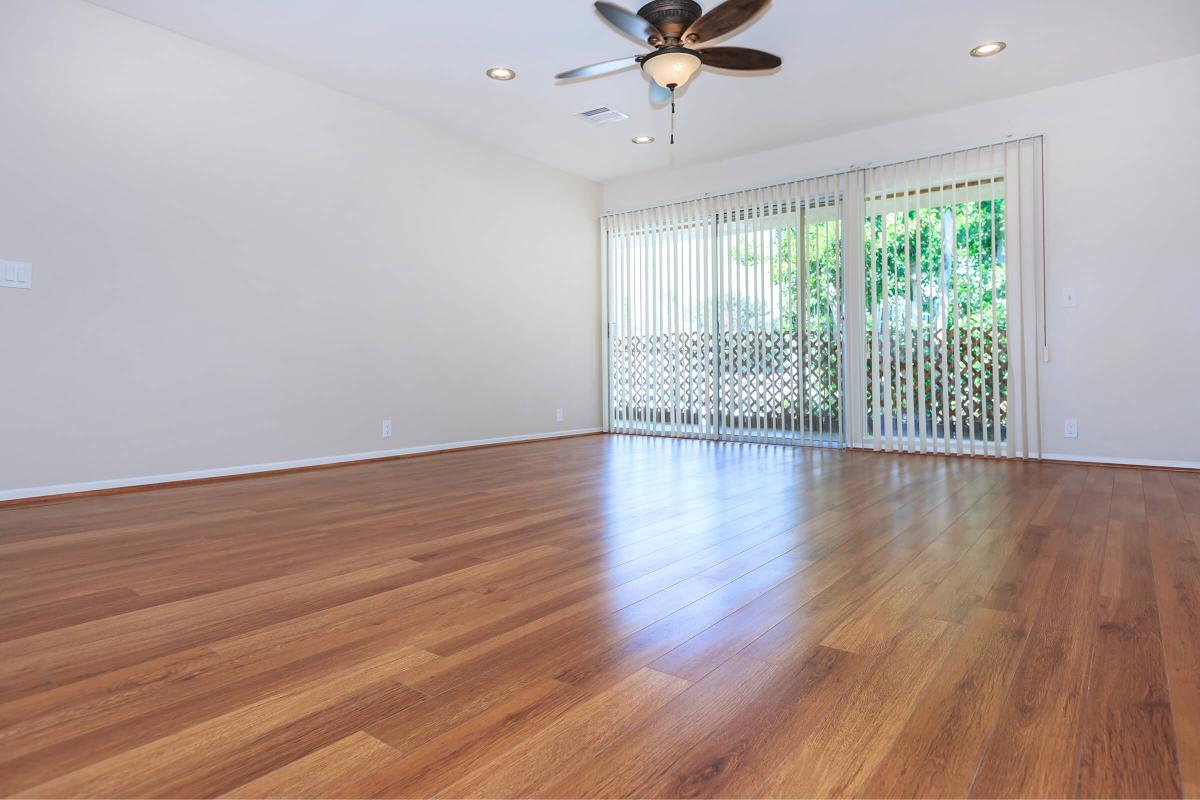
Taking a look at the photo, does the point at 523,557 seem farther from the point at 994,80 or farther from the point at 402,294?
the point at 994,80

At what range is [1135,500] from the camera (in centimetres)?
320

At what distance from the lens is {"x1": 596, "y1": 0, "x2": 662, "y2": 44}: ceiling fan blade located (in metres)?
2.99

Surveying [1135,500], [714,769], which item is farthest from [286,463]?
[1135,500]

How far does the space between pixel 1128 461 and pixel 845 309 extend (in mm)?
2128

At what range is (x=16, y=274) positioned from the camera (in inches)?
129

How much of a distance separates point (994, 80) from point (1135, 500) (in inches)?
115

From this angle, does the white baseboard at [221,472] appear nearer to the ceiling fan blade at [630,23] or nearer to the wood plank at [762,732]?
the ceiling fan blade at [630,23]

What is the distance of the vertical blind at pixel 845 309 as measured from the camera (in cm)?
471

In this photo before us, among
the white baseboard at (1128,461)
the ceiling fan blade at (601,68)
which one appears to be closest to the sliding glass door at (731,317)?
the white baseboard at (1128,461)

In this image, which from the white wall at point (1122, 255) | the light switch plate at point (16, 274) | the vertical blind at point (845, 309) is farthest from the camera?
the vertical blind at point (845, 309)

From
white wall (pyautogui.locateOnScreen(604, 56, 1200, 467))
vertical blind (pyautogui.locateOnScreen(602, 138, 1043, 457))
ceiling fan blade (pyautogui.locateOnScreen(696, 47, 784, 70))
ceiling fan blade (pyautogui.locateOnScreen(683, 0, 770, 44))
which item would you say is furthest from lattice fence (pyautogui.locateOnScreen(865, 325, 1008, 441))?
ceiling fan blade (pyautogui.locateOnScreen(683, 0, 770, 44))

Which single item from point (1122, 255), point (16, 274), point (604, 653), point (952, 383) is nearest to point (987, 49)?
point (1122, 255)

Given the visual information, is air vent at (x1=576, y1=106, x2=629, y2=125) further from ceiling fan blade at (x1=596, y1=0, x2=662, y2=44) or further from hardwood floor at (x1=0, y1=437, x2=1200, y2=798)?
hardwood floor at (x1=0, y1=437, x2=1200, y2=798)

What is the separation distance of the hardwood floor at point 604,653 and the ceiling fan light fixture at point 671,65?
2.29 meters
